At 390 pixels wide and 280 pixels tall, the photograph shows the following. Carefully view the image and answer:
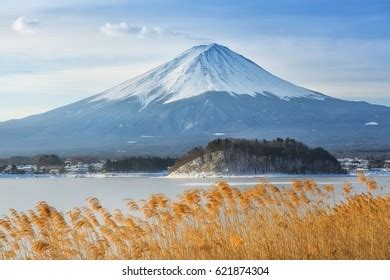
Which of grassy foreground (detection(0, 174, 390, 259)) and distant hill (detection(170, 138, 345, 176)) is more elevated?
distant hill (detection(170, 138, 345, 176))

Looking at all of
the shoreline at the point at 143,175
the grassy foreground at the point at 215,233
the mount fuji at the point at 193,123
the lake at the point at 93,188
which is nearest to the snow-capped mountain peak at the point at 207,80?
the mount fuji at the point at 193,123

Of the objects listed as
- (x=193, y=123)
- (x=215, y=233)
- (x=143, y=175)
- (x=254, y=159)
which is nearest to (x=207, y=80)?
(x=193, y=123)

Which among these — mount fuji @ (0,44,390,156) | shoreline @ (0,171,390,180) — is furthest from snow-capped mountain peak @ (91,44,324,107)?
shoreline @ (0,171,390,180)

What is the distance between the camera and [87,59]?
8.07 m

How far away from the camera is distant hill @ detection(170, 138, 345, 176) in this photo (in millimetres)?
11508

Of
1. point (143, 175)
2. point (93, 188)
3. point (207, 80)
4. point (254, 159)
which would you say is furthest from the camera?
point (207, 80)

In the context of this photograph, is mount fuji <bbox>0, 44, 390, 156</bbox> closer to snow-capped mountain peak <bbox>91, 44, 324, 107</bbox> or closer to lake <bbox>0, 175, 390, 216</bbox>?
snow-capped mountain peak <bbox>91, 44, 324, 107</bbox>

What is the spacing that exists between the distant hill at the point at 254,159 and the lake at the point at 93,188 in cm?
18

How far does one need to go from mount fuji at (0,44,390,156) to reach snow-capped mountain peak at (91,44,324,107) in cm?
7

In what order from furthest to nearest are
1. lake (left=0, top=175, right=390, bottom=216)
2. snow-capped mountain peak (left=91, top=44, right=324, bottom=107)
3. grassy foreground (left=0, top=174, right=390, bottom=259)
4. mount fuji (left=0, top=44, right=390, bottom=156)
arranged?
1. snow-capped mountain peak (left=91, top=44, right=324, bottom=107)
2. mount fuji (left=0, top=44, right=390, bottom=156)
3. lake (left=0, top=175, right=390, bottom=216)
4. grassy foreground (left=0, top=174, right=390, bottom=259)

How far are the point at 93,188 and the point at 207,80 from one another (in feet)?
54.9

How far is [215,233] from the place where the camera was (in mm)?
7062

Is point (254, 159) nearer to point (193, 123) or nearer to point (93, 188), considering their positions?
point (93, 188)
